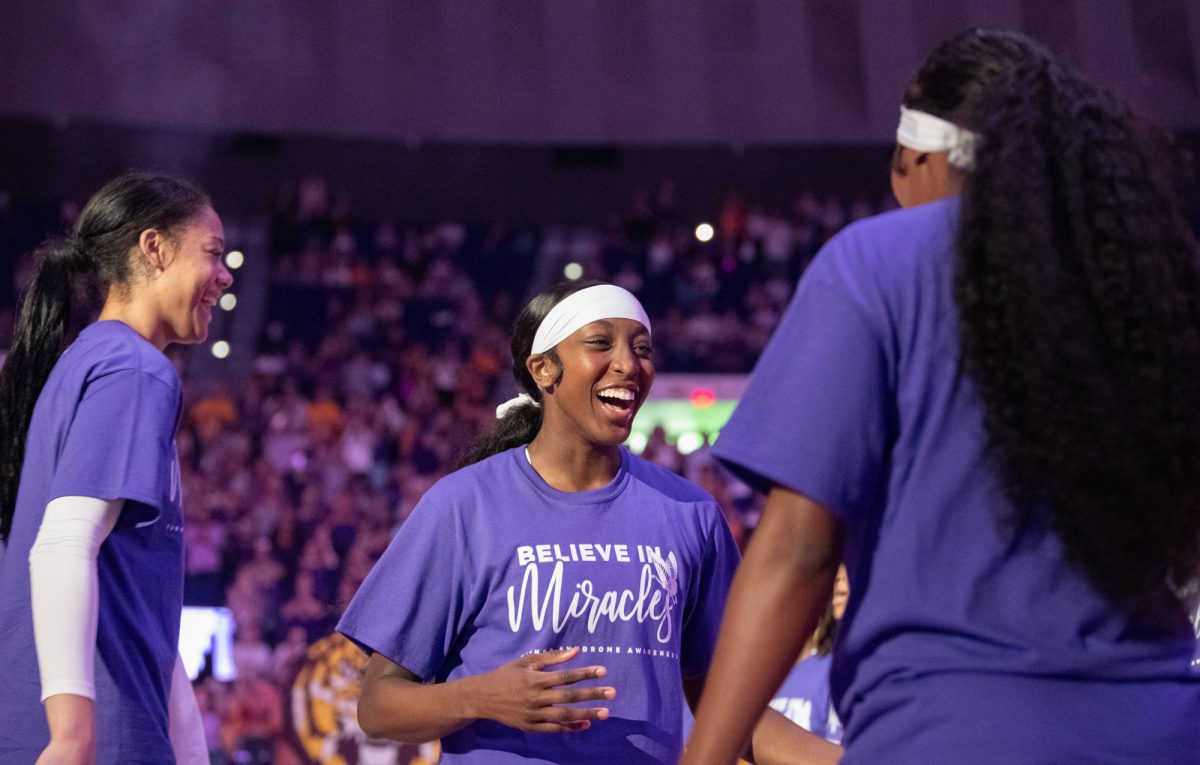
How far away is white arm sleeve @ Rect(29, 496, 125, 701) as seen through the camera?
6.82ft

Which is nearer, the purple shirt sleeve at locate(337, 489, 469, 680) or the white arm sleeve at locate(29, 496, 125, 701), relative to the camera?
the white arm sleeve at locate(29, 496, 125, 701)

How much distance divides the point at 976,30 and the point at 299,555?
386 inches

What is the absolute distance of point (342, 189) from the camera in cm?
1722

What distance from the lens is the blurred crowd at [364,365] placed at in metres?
10.1

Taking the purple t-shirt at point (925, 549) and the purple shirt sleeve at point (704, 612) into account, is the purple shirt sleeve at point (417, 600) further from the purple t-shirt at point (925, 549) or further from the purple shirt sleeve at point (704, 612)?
the purple t-shirt at point (925, 549)

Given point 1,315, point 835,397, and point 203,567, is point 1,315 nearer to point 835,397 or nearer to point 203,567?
point 203,567

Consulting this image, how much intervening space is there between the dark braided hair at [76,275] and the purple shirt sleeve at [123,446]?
0.27 metres

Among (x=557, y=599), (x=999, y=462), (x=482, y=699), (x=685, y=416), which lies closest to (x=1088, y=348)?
(x=999, y=462)

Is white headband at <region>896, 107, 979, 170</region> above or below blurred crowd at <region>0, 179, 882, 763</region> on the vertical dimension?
above

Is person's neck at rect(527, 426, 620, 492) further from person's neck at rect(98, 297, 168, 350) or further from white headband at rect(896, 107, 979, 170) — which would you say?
white headband at rect(896, 107, 979, 170)

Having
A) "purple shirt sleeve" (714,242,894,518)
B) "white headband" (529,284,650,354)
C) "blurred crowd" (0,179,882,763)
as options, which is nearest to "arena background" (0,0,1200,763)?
"blurred crowd" (0,179,882,763)

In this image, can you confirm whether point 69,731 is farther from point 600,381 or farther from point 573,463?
point 600,381

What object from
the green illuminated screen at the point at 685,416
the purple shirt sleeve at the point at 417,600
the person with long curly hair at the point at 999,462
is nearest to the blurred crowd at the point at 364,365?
the green illuminated screen at the point at 685,416

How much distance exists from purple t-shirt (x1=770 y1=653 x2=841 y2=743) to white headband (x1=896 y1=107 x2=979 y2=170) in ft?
8.10
